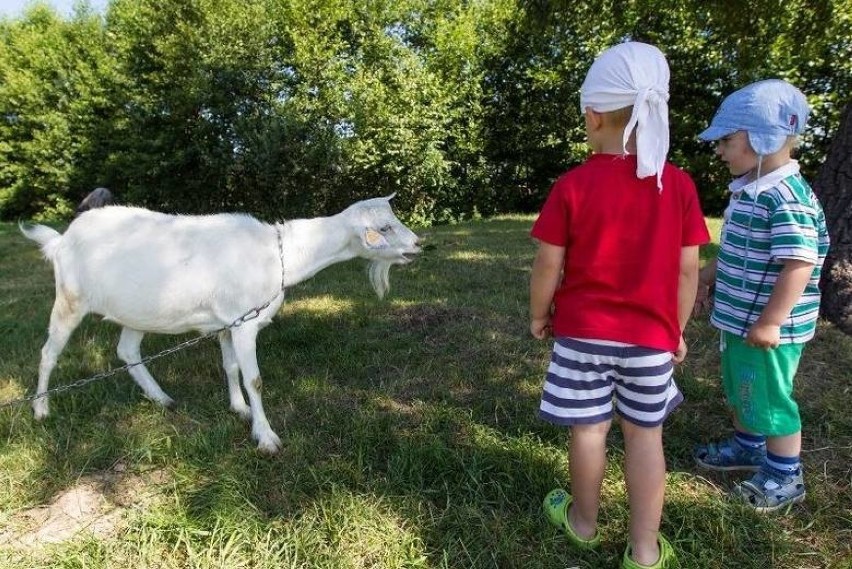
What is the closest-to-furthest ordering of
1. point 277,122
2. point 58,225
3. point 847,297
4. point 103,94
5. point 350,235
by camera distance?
point 350,235
point 847,297
point 277,122
point 58,225
point 103,94

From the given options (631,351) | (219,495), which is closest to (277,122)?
(219,495)

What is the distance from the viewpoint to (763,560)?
6.52ft

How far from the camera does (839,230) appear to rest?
3.96m

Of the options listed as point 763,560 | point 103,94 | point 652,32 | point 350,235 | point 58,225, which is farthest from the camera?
point 103,94

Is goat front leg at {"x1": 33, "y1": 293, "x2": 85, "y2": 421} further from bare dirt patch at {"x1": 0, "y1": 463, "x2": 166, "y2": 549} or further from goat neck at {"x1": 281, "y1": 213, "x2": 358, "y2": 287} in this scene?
goat neck at {"x1": 281, "y1": 213, "x2": 358, "y2": 287}

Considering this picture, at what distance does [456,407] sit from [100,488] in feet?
5.69

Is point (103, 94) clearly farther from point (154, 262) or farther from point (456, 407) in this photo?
point (456, 407)

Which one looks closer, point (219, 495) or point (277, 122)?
point (219, 495)

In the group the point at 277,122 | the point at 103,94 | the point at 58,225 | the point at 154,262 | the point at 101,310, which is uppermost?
the point at 103,94

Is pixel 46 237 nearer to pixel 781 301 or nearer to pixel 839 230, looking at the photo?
pixel 781 301

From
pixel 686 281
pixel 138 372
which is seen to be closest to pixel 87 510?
pixel 138 372

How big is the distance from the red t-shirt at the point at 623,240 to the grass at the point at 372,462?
916mm

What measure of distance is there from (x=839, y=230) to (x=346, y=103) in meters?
9.79

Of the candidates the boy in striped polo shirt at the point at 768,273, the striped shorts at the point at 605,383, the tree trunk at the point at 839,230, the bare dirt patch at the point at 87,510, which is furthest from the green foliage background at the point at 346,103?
the striped shorts at the point at 605,383
